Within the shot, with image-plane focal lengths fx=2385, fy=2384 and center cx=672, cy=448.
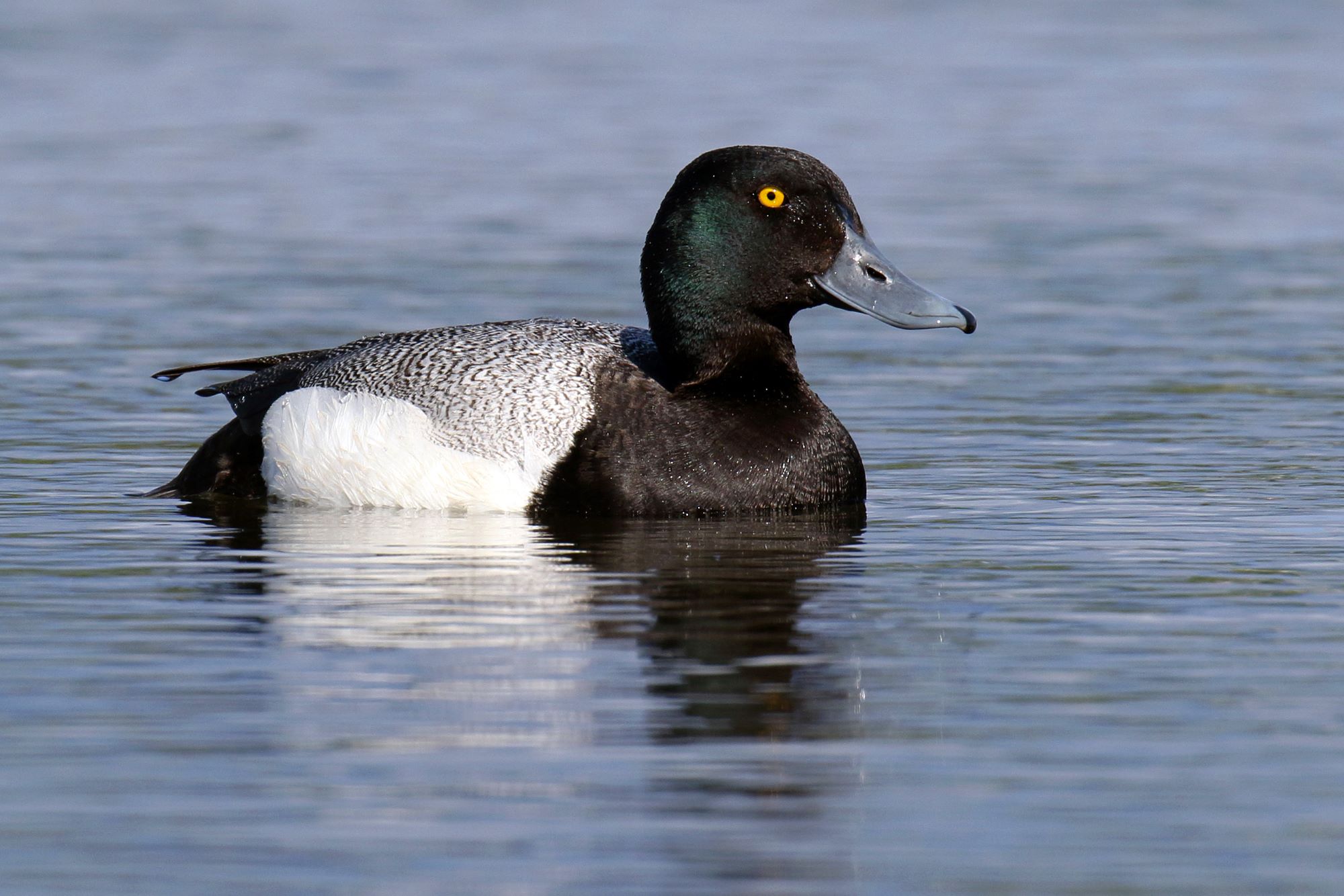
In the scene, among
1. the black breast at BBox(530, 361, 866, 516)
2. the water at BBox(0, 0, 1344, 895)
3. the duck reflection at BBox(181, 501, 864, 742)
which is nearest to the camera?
the water at BBox(0, 0, 1344, 895)

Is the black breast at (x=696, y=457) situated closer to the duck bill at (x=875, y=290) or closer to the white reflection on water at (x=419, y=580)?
the white reflection on water at (x=419, y=580)

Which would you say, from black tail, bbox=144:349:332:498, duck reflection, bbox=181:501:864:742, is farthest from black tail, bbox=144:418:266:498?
duck reflection, bbox=181:501:864:742

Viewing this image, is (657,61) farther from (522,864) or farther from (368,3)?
(522,864)

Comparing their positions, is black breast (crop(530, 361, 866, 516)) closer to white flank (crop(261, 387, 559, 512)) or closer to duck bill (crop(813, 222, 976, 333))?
white flank (crop(261, 387, 559, 512))

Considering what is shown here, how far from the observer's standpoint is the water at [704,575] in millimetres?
5008

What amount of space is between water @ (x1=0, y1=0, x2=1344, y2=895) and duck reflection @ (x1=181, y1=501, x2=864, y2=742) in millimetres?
26

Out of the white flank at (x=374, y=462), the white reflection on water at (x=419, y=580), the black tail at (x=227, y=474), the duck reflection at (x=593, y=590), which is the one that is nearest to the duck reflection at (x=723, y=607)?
the duck reflection at (x=593, y=590)

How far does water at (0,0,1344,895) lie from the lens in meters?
5.01

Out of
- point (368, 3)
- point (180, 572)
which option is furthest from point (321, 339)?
point (368, 3)

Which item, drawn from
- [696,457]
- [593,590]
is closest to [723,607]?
[593,590]

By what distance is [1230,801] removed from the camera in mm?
5215

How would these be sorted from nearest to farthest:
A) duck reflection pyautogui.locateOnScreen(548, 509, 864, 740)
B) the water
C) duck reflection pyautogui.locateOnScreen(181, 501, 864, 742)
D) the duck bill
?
the water → duck reflection pyautogui.locateOnScreen(548, 509, 864, 740) → duck reflection pyautogui.locateOnScreen(181, 501, 864, 742) → the duck bill

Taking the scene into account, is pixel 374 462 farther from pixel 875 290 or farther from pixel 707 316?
pixel 875 290

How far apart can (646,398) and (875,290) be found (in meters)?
1.08
